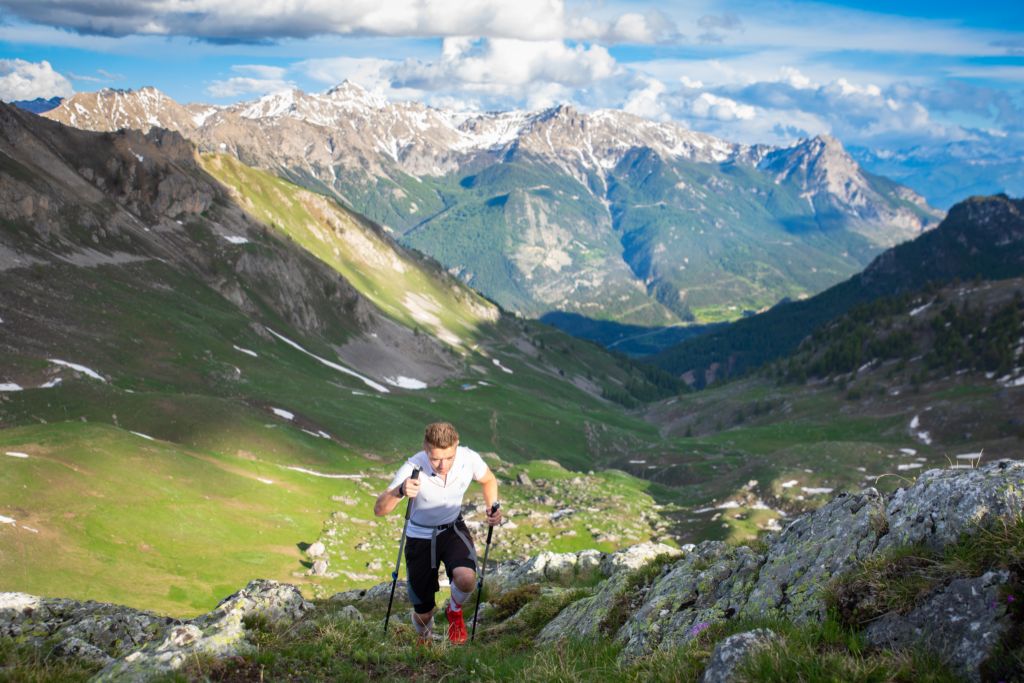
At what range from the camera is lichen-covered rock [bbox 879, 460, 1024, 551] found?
941 centimetres

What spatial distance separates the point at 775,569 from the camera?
12.8 meters

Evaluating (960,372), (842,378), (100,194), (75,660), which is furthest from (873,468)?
(100,194)

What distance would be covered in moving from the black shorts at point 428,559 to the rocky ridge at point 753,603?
307 centimetres

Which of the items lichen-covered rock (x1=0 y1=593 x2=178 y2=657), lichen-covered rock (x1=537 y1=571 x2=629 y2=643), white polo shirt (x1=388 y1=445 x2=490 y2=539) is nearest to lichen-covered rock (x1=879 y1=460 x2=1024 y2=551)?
lichen-covered rock (x1=537 y1=571 x2=629 y2=643)

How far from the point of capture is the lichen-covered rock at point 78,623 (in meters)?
13.1

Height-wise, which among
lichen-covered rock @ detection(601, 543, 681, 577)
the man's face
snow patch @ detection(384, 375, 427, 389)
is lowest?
snow patch @ detection(384, 375, 427, 389)

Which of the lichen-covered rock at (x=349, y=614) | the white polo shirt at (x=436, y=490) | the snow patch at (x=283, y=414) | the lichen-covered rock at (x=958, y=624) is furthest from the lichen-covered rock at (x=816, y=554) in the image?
the snow patch at (x=283, y=414)

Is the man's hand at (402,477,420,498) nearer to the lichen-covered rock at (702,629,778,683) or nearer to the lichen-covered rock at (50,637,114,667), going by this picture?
the lichen-covered rock at (50,637,114,667)

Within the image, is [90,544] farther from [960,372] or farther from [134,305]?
[960,372]

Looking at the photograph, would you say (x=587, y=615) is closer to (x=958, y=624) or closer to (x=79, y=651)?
(x=958, y=624)

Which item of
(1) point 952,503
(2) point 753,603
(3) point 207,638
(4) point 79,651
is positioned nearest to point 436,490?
(3) point 207,638

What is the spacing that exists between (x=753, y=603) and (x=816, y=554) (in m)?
1.58

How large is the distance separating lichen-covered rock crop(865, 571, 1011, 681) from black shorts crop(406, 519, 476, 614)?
804cm

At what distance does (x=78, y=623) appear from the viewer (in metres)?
13.9
